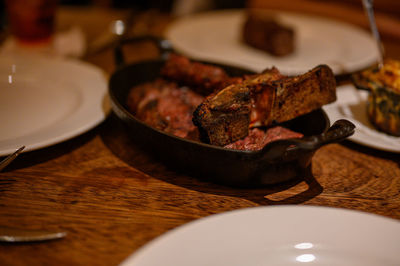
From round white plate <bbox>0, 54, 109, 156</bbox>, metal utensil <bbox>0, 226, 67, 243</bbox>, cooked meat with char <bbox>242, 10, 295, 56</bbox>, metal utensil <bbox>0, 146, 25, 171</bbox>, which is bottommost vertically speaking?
metal utensil <bbox>0, 226, 67, 243</bbox>

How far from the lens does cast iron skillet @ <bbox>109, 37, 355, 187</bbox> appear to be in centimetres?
76

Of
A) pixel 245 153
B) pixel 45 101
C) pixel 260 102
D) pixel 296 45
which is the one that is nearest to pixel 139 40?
pixel 45 101

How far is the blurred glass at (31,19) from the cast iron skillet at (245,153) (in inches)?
38.5

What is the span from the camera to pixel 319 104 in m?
0.97

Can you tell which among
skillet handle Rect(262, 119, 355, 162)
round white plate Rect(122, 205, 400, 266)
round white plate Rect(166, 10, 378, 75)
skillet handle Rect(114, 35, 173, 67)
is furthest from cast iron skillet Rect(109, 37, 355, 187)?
round white plate Rect(166, 10, 378, 75)

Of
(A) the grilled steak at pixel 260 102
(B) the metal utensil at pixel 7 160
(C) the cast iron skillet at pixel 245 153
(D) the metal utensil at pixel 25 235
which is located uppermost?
(A) the grilled steak at pixel 260 102

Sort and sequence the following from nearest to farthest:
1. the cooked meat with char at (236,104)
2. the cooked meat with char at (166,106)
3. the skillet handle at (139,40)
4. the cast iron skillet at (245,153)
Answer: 1. the cast iron skillet at (245,153)
2. the cooked meat with char at (236,104)
3. the cooked meat with char at (166,106)
4. the skillet handle at (139,40)

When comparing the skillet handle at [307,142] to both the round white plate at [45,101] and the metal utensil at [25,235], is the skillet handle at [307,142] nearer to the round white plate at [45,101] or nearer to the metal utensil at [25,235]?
the metal utensil at [25,235]

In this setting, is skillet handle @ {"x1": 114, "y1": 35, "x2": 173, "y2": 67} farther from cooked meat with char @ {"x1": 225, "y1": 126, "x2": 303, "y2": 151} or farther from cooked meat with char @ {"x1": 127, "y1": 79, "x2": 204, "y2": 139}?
cooked meat with char @ {"x1": 225, "y1": 126, "x2": 303, "y2": 151}

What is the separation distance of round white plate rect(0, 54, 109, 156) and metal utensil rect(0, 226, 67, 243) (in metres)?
0.27

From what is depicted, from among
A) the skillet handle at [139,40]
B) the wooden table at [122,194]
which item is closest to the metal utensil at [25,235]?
the wooden table at [122,194]

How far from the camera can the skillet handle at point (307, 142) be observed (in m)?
0.72

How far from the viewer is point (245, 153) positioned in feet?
2.57

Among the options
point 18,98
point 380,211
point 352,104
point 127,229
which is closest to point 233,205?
point 127,229
